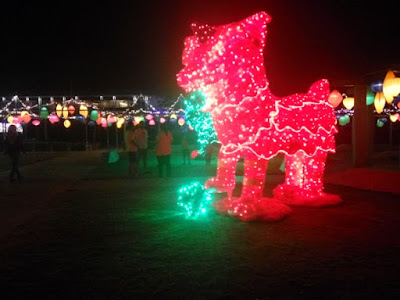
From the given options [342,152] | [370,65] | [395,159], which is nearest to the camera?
[370,65]

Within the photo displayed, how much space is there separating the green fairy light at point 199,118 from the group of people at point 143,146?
5636 millimetres

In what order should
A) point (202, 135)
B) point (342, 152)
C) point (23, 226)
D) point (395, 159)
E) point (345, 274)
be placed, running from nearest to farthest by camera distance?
point (345, 274), point (23, 226), point (202, 135), point (395, 159), point (342, 152)

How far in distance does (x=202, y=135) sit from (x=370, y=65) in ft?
22.2

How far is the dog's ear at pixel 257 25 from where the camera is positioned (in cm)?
742

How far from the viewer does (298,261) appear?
5445 mm

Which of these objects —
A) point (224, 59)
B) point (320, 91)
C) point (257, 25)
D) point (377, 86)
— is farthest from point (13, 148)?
point (377, 86)

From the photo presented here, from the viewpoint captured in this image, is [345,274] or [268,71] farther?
[268,71]

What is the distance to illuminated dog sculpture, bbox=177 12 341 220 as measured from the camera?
7.45 meters

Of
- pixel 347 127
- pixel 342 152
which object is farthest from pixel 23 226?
pixel 347 127

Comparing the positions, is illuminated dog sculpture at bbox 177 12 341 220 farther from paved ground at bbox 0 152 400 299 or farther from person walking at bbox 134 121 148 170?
person walking at bbox 134 121 148 170

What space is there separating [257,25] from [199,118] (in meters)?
1.83

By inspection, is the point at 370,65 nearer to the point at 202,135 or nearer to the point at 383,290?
the point at 202,135

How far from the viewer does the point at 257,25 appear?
7.47 meters

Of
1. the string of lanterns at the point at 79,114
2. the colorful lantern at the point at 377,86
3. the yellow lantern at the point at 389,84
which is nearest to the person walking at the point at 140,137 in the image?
the colorful lantern at the point at 377,86
